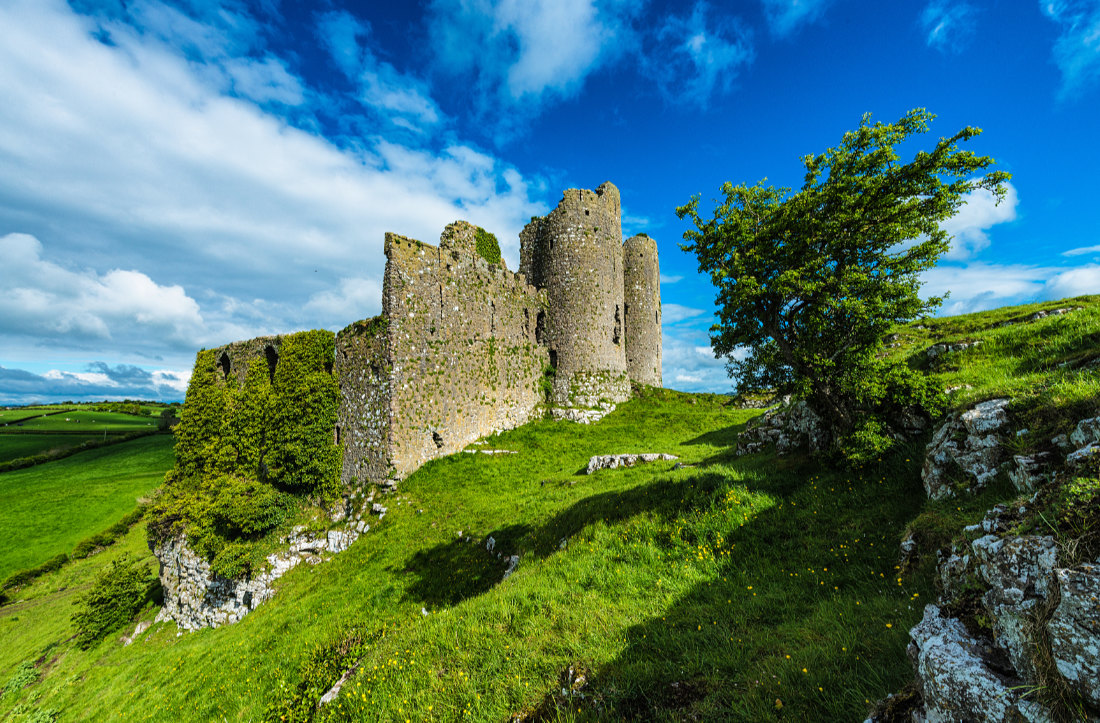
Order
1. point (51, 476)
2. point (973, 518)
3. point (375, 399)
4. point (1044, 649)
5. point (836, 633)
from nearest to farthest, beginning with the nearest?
point (1044, 649)
point (836, 633)
point (973, 518)
point (375, 399)
point (51, 476)

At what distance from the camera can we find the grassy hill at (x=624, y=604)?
5500 millimetres

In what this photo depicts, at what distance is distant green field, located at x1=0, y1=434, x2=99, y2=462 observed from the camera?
63.3 meters

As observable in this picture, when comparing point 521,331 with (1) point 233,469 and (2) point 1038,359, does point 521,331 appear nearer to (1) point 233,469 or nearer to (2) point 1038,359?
(1) point 233,469

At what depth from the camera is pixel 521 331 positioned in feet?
97.7

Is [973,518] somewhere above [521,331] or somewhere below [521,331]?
below

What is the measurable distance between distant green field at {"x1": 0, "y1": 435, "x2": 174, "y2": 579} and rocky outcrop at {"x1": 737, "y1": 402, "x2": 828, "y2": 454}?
194 ft

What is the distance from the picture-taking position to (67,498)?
46.8 metres

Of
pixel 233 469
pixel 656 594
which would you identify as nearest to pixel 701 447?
Result: pixel 656 594

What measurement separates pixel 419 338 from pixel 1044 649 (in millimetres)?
22028

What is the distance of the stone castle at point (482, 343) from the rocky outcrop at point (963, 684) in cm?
2014

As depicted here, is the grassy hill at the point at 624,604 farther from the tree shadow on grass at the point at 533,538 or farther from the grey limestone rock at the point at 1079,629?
the grey limestone rock at the point at 1079,629

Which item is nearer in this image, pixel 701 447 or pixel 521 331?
pixel 701 447

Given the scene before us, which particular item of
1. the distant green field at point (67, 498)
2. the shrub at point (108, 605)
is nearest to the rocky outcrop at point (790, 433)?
the shrub at point (108, 605)

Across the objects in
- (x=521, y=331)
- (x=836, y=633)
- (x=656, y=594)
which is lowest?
(x=656, y=594)
